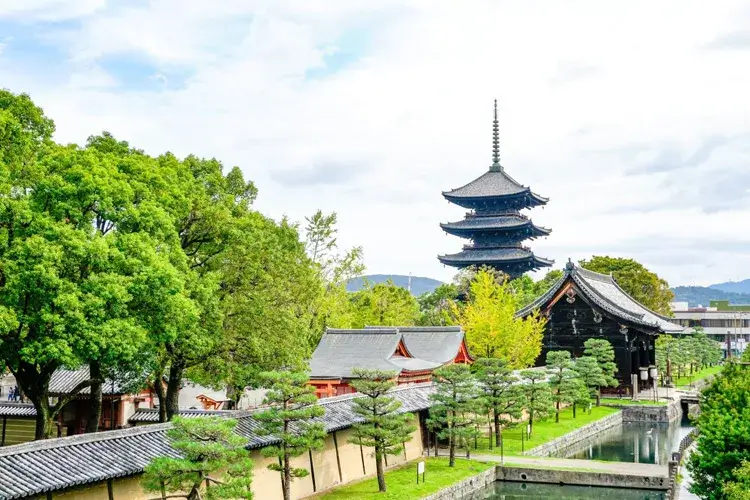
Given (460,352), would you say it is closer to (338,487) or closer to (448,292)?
(448,292)

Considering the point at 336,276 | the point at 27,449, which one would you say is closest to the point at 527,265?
the point at 336,276

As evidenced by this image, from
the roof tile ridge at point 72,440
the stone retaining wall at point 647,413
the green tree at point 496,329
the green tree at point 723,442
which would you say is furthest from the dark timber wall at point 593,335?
the roof tile ridge at point 72,440

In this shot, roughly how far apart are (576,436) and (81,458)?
30.4 metres

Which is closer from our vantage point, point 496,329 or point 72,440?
point 72,440

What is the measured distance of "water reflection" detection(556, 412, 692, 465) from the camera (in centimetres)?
4072

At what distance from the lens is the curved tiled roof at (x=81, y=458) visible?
18594 mm

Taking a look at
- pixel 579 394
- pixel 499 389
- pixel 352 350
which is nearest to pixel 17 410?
pixel 352 350

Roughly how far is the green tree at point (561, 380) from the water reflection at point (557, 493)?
13.9m

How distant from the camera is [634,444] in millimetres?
45031

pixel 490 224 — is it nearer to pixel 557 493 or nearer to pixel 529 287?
pixel 529 287

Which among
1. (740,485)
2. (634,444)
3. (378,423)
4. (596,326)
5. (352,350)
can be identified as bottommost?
(634,444)

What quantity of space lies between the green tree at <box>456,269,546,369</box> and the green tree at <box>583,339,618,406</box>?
13.5ft

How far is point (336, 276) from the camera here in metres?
56.3

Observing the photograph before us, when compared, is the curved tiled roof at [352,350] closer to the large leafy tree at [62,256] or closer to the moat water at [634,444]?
the moat water at [634,444]
